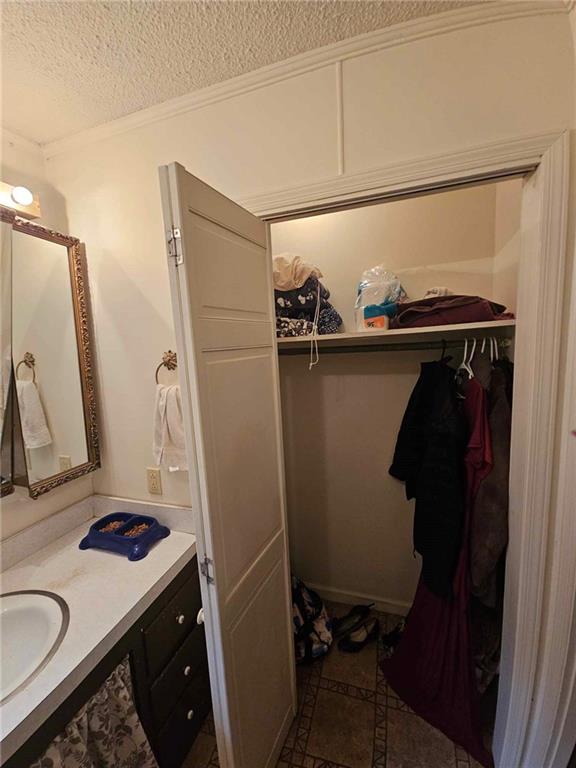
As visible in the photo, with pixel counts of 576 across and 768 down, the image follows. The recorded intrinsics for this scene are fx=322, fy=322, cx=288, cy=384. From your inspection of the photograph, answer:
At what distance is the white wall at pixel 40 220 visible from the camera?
4.04ft

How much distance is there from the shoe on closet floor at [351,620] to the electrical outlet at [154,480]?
1.28 m

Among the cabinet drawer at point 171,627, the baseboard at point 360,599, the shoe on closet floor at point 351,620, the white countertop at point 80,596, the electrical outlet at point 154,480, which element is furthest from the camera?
the baseboard at point 360,599

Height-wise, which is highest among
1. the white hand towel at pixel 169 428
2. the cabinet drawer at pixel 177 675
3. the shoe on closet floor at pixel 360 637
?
the white hand towel at pixel 169 428

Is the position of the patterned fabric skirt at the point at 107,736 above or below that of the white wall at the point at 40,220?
below

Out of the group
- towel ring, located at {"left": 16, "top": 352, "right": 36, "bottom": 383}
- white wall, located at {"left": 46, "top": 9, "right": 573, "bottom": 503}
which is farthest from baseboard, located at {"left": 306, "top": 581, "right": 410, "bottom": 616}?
towel ring, located at {"left": 16, "top": 352, "right": 36, "bottom": 383}

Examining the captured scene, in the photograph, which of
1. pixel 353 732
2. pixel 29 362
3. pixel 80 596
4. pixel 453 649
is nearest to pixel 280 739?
pixel 353 732

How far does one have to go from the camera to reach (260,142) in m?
1.07

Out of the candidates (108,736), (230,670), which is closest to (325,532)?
(230,670)

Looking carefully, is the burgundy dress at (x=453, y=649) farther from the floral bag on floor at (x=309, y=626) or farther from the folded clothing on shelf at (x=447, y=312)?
the floral bag on floor at (x=309, y=626)

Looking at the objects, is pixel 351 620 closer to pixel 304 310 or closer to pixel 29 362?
pixel 304 310

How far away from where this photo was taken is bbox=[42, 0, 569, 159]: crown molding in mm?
826

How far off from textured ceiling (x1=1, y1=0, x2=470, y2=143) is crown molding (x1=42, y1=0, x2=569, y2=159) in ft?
0.06

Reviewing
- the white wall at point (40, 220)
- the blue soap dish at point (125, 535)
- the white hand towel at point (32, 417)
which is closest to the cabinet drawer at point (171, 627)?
the blue soap dish at point (125, 535)

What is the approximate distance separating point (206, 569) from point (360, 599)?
1.53m
